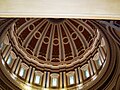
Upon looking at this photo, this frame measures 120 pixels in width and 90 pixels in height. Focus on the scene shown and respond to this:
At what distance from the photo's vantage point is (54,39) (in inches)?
696

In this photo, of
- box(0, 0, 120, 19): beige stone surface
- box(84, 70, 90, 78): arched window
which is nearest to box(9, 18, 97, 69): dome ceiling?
box(84, 70, 90, 78): arched window

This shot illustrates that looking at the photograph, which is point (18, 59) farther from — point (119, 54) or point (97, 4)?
point (97, 4)

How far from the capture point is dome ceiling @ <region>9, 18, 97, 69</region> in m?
16.2

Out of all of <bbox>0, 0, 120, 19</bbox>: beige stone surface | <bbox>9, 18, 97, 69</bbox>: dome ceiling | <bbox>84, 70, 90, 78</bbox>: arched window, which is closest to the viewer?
<bbox>0, 0, 120, 19</bbox>: beige stone surface

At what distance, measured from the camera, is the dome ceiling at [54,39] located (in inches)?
639

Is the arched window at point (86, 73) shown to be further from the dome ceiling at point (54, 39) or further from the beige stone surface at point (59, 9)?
the beige stone surface at point (59, 9)

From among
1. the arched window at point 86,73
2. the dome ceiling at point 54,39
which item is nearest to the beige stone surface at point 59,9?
the arched window at point 86,73

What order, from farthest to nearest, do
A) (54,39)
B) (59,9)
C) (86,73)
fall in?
(54,39) < (86,73) < (59,9)

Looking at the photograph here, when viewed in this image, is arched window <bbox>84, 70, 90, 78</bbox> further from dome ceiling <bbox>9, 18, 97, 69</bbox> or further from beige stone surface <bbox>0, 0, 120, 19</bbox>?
beige stone surface <bbox>0, 0, 120, 19</bbox>

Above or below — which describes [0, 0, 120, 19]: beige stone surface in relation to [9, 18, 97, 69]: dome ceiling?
below

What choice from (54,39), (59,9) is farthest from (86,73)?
(59,9)

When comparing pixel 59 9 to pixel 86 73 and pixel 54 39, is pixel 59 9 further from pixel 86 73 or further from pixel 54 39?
pixel 54 39

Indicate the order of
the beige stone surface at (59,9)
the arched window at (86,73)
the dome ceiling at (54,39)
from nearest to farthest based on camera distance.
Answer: the beige stone surface at (59,9)
the arched window at (86,73)
the dome ceiling at (54,39)

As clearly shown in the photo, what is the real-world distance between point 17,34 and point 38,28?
2.31m
